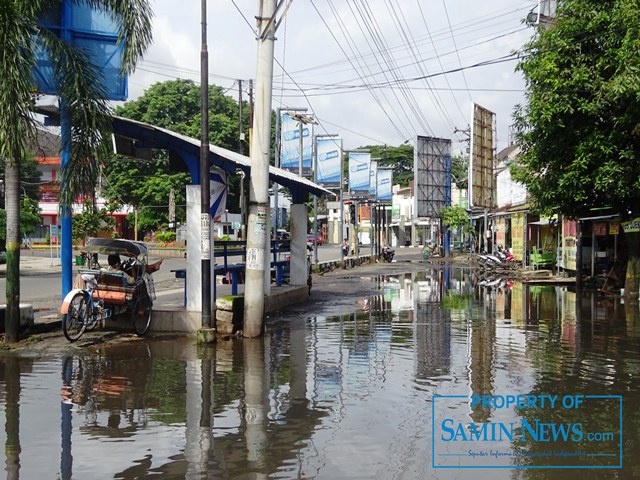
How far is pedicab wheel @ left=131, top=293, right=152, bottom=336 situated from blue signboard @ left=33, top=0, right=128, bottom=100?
146 inches

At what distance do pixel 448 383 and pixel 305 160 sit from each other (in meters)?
28.6

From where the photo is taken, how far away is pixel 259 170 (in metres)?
12.5

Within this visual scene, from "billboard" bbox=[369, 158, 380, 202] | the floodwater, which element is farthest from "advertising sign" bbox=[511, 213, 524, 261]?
the floodwater

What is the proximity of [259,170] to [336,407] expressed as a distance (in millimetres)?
5986

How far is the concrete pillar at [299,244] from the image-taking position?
749 inches

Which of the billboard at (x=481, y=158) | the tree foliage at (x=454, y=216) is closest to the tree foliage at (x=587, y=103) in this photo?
the billboard at (x=481, y=158)

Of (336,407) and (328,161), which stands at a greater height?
(328,161)

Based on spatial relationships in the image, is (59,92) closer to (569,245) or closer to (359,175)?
(569,245)

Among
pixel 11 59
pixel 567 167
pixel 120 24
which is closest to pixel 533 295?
pixel 567 167

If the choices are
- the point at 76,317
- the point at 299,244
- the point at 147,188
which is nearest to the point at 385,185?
the point at 147,188

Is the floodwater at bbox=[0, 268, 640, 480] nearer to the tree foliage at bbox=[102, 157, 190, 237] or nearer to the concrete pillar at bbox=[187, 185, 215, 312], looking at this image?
the concrete pillar at bbox=[187, 185, 215, 312]

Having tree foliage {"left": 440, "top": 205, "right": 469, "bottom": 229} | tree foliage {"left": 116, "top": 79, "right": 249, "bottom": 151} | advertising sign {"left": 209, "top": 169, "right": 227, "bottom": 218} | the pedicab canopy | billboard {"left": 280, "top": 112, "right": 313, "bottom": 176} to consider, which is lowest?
the pedicab canopy

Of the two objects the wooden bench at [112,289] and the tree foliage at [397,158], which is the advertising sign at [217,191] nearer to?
the wooden bench at [112,289]

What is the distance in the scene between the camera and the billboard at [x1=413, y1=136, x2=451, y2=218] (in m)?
49.0
